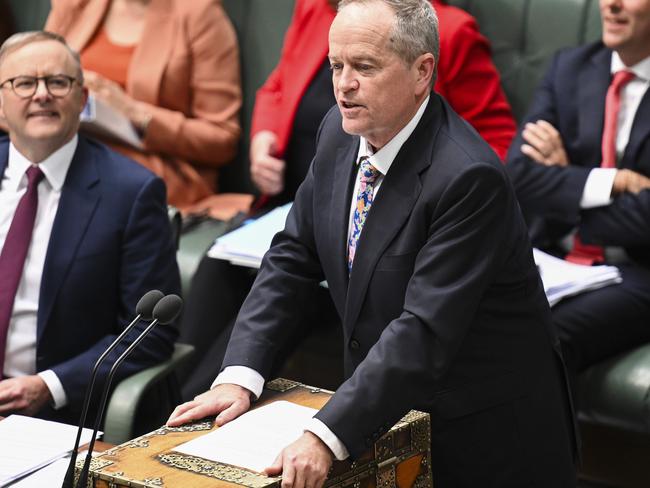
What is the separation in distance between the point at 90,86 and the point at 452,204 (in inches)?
86.0

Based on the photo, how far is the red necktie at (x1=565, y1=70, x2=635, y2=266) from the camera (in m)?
3.41

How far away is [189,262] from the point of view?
377 centimetres

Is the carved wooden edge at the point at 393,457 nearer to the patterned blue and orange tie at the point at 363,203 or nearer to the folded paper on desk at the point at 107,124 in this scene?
the patterned blue and orange tie at the point at 363,203

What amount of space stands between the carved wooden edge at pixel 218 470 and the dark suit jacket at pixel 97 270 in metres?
0.92

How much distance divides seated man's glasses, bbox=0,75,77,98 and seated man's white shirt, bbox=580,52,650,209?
4.61 feet

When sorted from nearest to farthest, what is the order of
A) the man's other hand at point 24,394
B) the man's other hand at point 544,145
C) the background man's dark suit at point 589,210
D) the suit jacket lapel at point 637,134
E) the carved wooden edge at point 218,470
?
the carved wooden edge at point 218,470, the man's other hand at point 24,394, the background man's dark suit at point 589,210, the suit jacket lapel at point 637,134, the man's other hand at point 544,145

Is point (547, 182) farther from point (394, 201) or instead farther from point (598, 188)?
point (394, 201)

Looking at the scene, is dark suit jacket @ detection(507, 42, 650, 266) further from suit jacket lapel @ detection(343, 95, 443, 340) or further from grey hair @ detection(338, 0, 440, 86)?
grey hair @ detection(338, 0, 440, 86)

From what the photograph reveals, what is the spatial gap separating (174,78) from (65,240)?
134 centimetres

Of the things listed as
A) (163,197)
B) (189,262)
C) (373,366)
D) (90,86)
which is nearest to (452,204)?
(373,366)

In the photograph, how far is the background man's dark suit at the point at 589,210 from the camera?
10.6 feet

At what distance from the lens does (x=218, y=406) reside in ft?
7.19

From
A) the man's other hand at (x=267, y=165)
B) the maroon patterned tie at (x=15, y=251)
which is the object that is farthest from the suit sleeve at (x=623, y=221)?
the maroon patterned tie at (x=15, y=251)

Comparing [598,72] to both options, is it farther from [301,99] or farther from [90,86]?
[90,86]
